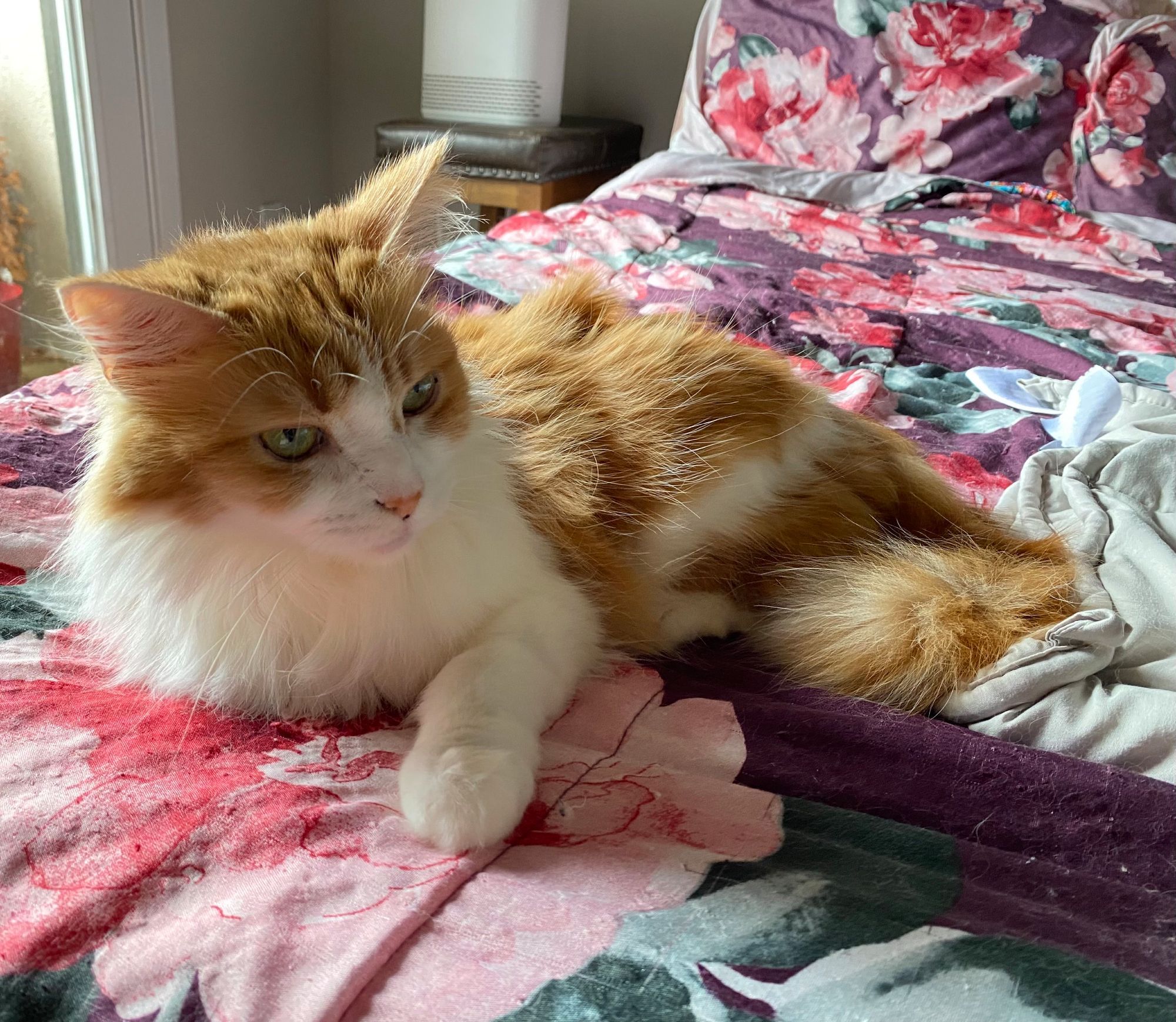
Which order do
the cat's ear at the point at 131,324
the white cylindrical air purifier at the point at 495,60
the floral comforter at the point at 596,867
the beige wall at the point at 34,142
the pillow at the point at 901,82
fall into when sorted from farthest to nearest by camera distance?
1. the white cylindrical air purifier at the point at 495,60
2. the pillow at the point at 901,82
3. the beige wall at the point at 34,142
4. the cat's ear at the point at 131,324
5. the floral comforter at the point at 596,867

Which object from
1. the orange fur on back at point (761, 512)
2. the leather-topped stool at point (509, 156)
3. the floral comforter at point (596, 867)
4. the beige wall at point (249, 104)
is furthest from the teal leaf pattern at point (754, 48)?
the floral comforter at point (596, 867)

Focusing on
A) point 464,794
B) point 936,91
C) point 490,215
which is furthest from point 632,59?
point 464,794

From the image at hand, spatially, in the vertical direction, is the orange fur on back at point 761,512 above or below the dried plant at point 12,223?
above

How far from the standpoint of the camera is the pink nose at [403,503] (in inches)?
30.7

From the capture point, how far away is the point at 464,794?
71 centimetres

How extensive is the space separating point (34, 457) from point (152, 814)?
804 millimetres

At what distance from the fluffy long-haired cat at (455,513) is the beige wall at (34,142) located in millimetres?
2019

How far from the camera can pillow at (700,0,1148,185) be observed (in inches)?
109

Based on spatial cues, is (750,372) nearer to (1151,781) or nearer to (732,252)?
(1151,781)

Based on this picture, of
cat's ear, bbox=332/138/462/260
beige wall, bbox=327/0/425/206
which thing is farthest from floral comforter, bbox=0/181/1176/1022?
beige wall, bbox=327/0/425/206

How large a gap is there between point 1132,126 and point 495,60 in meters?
2.02

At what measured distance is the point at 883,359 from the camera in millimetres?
1780

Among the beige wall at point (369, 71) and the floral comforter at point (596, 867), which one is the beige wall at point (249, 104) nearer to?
the beige wall at point (369, 71)

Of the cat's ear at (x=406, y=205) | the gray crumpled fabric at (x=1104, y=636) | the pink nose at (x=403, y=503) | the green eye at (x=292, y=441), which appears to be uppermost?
the cat's ear at (x=406, y=205)
